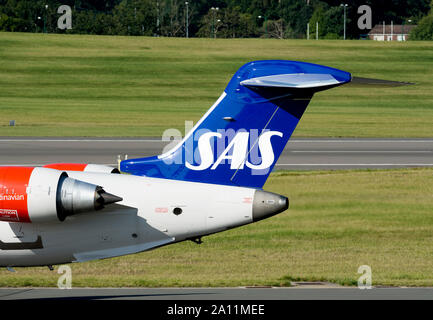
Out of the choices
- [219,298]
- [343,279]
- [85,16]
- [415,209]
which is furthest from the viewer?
[85,16]

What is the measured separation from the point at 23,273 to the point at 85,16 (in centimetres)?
11888

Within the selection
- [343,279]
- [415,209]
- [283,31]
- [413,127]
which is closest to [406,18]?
[283,31]

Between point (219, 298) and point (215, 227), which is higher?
point (215, 227)

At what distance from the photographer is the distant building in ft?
530

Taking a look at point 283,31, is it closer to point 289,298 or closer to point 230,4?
point 230,4

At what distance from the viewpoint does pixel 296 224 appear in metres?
26.3

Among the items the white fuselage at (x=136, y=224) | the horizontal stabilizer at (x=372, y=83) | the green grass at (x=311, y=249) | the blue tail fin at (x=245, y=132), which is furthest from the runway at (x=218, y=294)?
the horizontal stabilizer at (x=372, y=83)

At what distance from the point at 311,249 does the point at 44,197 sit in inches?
453

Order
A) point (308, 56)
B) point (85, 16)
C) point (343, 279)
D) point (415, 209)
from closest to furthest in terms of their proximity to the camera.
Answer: point (343, 279) → point (415, 209) → point (308, 56) → point (85, 16)

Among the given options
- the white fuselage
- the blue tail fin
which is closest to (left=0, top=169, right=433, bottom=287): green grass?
the white fuselage

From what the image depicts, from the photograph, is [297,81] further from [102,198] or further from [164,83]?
[164,83]

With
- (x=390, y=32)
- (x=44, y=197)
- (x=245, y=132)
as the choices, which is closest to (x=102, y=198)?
(x=44, y=197)

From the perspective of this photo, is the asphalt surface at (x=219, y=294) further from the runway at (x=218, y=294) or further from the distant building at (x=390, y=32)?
the distant building at (x=390, y=32)

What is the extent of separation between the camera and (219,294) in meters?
15.9
